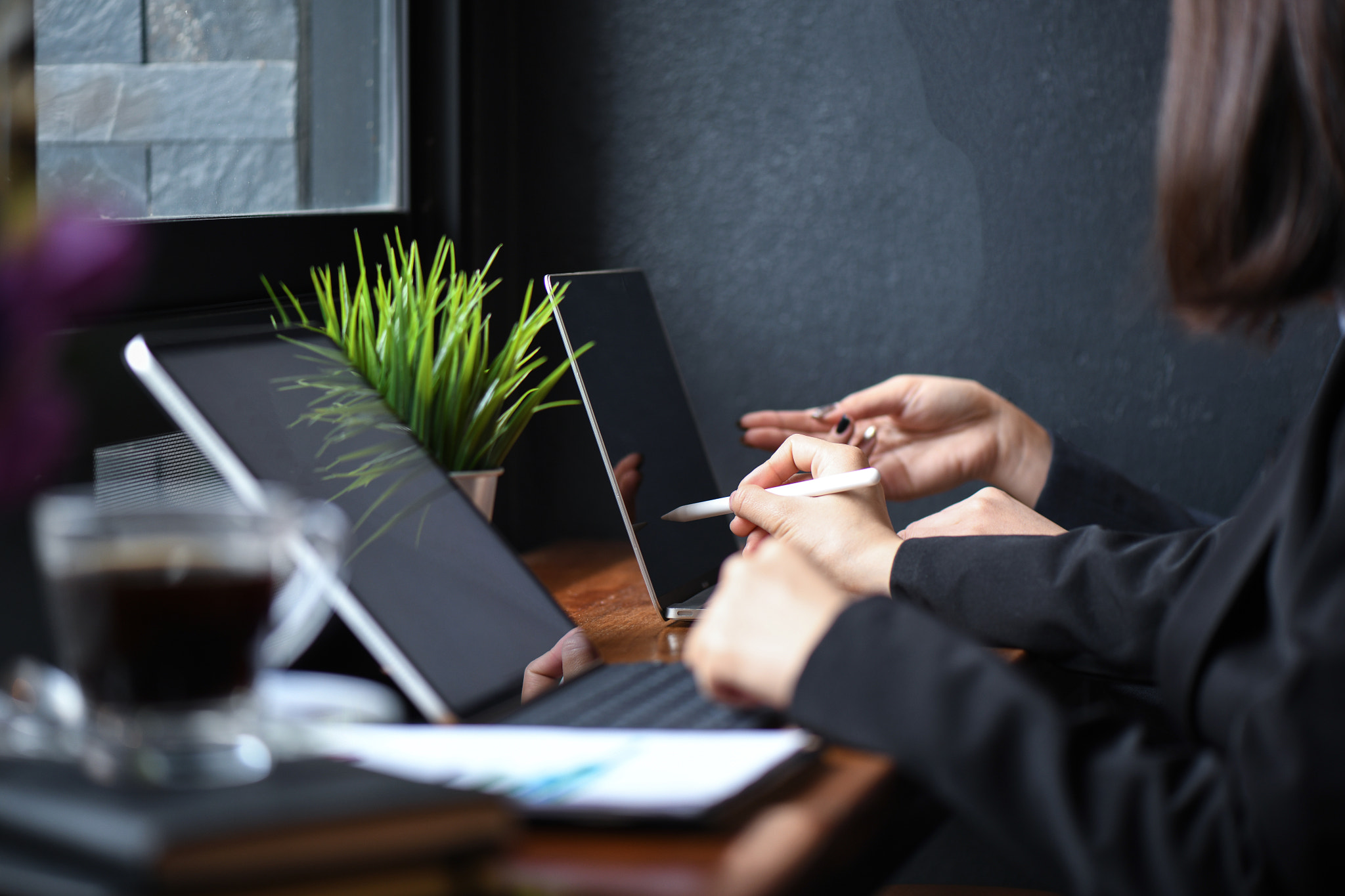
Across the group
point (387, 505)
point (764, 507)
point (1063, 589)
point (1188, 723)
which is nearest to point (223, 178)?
point (387, 505)

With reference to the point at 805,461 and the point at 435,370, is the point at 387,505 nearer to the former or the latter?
the point at 435,370

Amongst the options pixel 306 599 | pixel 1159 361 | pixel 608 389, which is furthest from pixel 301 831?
pixel 1159 361

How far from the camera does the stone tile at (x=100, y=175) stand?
91cm

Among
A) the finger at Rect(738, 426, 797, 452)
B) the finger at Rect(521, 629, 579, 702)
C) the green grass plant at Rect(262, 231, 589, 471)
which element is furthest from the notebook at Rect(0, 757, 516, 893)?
the finger at Rect(738, 426, 797, 452)

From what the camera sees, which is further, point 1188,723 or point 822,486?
point 822,486

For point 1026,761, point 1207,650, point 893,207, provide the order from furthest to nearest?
point 893,207, point 1207,650, point 1026,761

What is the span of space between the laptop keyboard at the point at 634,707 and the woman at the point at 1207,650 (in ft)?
0.08

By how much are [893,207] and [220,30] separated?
76 cm

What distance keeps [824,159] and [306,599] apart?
1095 mm

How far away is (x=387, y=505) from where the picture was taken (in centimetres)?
79

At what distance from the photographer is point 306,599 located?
508mm

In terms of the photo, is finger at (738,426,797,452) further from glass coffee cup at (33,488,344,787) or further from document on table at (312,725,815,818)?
glass coffee cup at (33,488,344,787)

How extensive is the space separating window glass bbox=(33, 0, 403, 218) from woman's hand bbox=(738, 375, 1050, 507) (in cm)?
52

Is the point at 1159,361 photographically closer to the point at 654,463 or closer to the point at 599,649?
the point at 654,463
